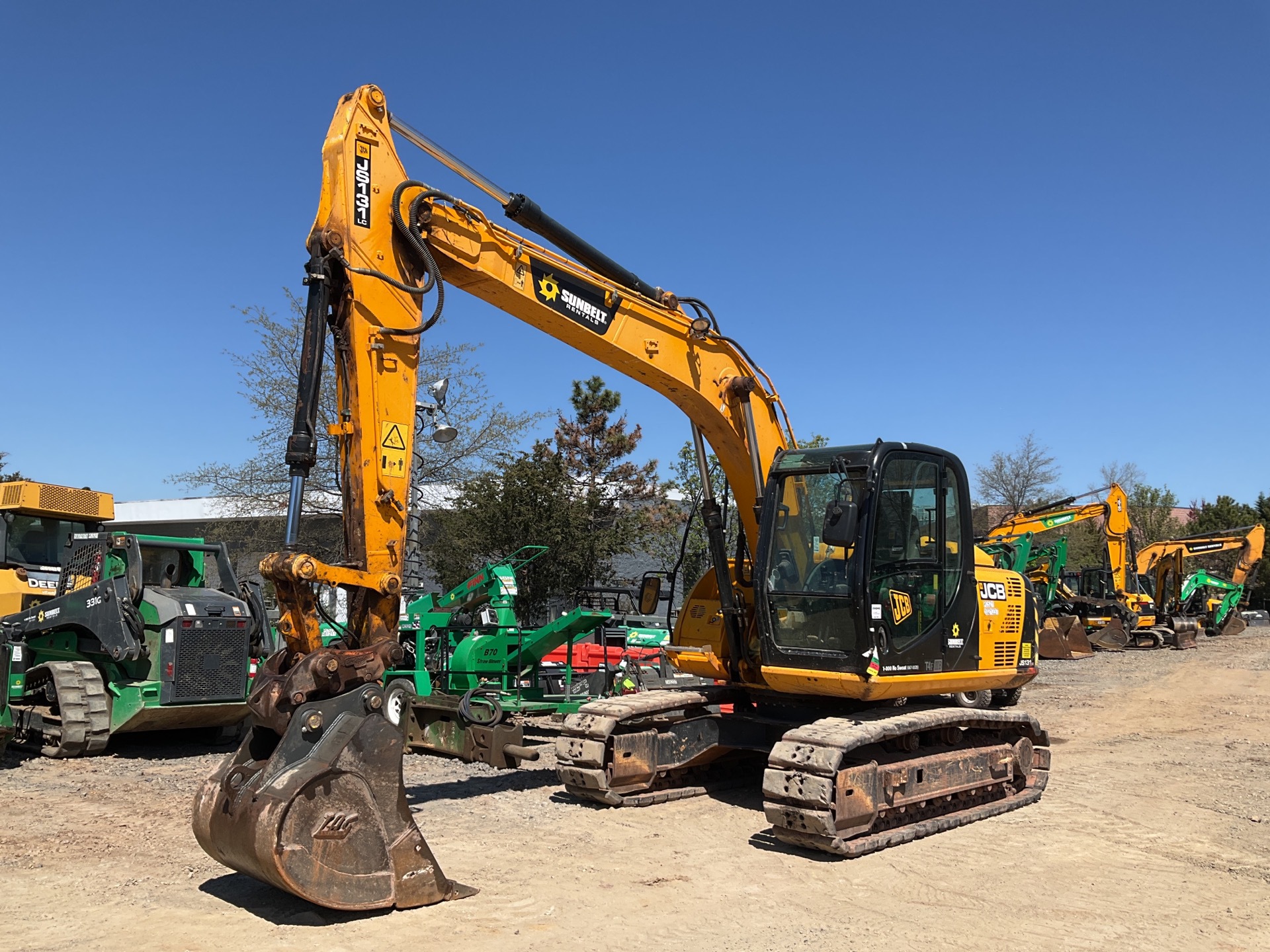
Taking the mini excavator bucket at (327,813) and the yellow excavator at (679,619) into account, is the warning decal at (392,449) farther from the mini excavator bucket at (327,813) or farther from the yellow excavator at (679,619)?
the mini excavator bucket at (327,813)

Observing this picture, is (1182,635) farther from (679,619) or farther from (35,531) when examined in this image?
(35,531)

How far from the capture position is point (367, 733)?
558cm

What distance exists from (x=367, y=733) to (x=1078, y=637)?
24094 millimetres

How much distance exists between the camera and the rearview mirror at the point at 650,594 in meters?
9.53

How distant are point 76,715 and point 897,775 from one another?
326 inches

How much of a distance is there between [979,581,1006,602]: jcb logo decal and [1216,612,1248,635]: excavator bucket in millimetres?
27514

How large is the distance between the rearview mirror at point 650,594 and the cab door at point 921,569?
2.39 meters

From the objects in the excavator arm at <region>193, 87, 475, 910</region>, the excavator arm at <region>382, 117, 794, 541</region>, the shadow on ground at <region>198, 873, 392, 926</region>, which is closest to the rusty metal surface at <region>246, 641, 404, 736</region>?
the excavator arm at <region>193, 87, 475, 910</region>

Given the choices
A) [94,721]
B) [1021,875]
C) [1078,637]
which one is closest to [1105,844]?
[1021,875]

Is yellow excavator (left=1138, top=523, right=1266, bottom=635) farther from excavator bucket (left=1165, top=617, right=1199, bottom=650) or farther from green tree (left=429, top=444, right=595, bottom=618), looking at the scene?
green tree (left=429, top=444, right=595, bottom=618)

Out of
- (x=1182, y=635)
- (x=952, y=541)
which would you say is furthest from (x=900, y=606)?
(x=1182, y=635)

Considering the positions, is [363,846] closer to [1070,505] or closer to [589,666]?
[589,666]

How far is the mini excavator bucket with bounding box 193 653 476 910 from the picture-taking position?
16.9 feet

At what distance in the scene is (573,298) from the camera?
315 inches
